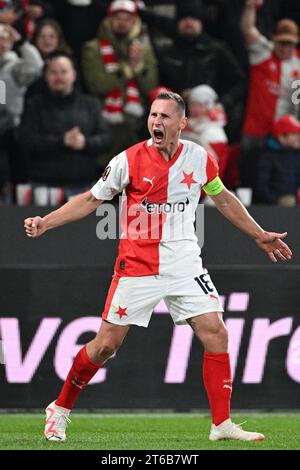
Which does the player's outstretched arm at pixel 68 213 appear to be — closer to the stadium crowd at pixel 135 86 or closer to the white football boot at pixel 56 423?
the white football boot at pixel 56 423

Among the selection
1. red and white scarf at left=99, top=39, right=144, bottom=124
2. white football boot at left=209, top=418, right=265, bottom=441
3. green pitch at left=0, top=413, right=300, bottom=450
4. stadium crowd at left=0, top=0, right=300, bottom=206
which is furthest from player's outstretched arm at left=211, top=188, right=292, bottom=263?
red and white scarf at left=99, top=39, right=144, bottom=124

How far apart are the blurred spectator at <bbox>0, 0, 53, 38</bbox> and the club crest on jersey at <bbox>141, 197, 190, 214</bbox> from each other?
16.3 feet

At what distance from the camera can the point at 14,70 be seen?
11.5m

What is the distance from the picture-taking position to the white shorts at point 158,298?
294 inches

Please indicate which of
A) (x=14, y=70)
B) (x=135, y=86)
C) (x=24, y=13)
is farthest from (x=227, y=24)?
(x=14, y=70)

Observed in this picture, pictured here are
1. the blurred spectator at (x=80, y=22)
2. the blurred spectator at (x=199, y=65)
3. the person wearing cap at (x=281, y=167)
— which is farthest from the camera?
the blurred spectator at (x=80, y=22)

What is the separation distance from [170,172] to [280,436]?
6.30 feet

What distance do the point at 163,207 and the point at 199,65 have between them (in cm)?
504

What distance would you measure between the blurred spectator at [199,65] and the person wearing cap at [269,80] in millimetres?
185

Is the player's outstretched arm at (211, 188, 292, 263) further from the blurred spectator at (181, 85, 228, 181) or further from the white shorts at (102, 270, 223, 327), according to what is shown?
the blurred spectator at (181, 85, 228, 181)

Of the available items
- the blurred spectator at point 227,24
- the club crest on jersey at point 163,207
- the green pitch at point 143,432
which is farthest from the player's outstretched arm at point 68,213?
the blurred spectator at point 227,24

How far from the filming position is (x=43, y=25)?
1201 centimetres

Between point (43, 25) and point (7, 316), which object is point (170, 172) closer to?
point (7, 316)

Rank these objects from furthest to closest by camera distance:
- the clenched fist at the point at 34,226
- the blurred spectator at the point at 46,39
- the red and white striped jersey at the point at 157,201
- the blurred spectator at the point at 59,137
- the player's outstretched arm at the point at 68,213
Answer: the blurred spectator at the point at 46,39 < the blurred spectator at the point at 59,137 < the red and white striped jersey at the point at 157,201 < the player's outstretched arm at the point at 68,213 < the clenched fist at the point at 34,226
